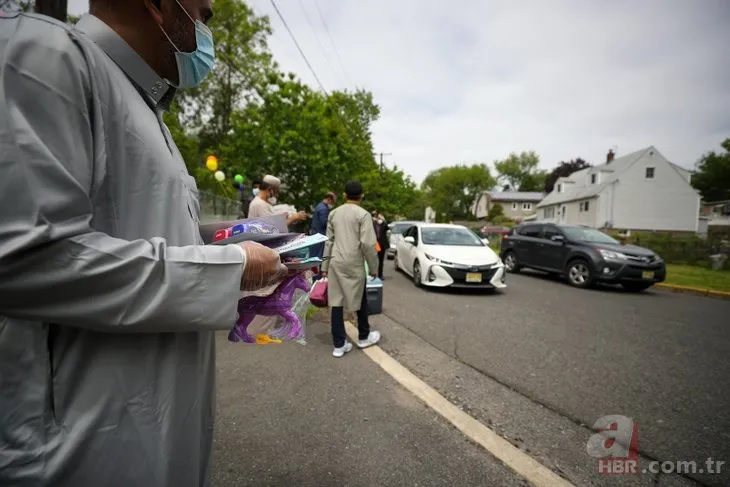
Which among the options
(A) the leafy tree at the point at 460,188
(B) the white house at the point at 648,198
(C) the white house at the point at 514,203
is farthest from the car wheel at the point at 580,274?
(A) the leafy tree at the point at 460,188

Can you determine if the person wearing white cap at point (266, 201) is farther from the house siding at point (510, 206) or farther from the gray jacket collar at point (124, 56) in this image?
the house siding at point (510, 206)

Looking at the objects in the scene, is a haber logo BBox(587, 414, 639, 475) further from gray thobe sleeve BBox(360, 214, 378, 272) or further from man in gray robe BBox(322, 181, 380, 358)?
gray thobe sleeve BBox(360, 214, 378, 272)

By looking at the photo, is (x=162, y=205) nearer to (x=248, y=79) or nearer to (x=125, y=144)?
(x=125, y=144)

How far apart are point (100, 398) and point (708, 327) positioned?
778cm

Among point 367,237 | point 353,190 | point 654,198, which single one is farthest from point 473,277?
point 654,198

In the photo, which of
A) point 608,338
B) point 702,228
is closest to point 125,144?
point 608,338

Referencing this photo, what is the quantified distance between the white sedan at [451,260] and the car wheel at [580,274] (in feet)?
8.10

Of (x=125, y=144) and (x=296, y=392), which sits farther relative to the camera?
(x=296, y=392)

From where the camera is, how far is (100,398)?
2.69 ft

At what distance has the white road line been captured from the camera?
84.7 inches

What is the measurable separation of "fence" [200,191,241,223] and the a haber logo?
8.59m

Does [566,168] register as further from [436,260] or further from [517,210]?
[436,260]

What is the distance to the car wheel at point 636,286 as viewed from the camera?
8.88 meters

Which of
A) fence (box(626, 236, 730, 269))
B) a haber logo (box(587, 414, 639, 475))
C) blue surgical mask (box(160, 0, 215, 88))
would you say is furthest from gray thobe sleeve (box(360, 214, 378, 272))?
fence (box(626, 236, 730, 269))
